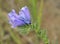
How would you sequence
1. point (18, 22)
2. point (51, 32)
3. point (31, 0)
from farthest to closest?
1. point (51, 32)
2. point (18, 22)
3. point (31, 0)

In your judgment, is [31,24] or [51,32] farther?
[51,32]

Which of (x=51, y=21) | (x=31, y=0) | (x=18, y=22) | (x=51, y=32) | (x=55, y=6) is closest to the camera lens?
(x=31, y=0)

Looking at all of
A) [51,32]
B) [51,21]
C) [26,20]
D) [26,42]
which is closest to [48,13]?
[51,21]

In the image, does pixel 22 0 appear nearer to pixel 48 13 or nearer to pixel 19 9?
pixel 19 9

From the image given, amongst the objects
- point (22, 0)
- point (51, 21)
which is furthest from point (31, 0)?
point (51, 21)

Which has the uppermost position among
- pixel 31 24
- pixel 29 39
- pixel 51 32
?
pixel 51 32

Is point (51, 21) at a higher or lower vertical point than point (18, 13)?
higher

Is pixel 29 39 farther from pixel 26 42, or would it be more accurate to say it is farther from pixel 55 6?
pixel 55 6
